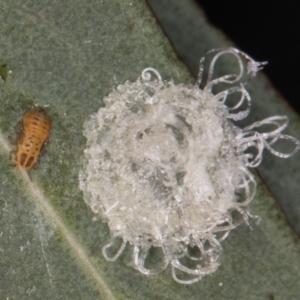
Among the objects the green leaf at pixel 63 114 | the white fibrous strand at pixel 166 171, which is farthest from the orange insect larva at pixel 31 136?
the white fibrous strand at pixel 166 171

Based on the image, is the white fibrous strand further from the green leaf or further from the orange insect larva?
the orange insect larva

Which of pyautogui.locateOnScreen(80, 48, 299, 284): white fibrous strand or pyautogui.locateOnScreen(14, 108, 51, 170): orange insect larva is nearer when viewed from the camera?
pyautogui.locateOnScreen(14, 108, 51, 170): orange insect larva

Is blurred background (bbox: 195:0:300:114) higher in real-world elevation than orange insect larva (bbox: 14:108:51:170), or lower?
higher

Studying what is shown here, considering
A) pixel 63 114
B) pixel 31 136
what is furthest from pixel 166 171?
pixel 31 136

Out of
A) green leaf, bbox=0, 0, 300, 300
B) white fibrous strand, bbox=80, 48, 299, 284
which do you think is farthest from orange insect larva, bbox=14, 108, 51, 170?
white fibrous strand, bbox=80, 48, 299, 284

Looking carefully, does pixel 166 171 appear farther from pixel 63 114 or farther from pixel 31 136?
pixel 31 136

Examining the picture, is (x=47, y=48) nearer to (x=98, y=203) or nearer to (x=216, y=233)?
(x=98, y=203)

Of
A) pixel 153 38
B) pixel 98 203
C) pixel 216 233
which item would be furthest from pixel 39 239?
pixel 153 38
